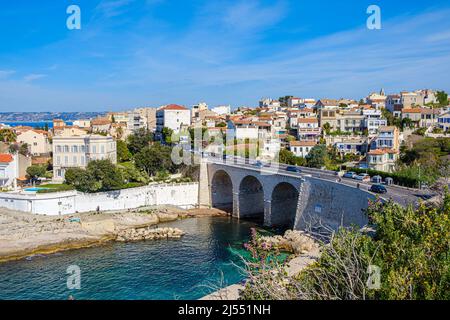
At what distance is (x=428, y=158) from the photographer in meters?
37.0

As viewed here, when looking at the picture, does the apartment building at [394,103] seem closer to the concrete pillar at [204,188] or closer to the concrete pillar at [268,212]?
the concrete pillar at [204,188]

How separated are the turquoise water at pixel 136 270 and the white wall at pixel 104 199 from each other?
6886 millimetres

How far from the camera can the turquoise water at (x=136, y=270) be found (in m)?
20.2

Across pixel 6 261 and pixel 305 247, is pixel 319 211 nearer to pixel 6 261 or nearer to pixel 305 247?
pixel 305 247

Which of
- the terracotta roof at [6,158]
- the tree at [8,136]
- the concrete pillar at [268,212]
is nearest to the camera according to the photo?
the concrete pillar at [268,212]

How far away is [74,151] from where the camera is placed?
137ft

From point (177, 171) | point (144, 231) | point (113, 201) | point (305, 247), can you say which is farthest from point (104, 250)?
point (177, 171)

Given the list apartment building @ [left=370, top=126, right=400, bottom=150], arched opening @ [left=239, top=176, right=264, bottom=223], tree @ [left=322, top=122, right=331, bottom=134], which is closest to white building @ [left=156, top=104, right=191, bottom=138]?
tree @ [left=322, top=122, right=331, bottom=134]

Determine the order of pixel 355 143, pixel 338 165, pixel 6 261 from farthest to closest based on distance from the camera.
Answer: pixel 355 143 < pixel 338 165 < pixel 6 261

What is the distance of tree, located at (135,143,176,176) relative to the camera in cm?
4281

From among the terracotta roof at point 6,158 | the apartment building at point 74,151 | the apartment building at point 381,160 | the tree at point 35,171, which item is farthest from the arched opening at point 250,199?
the terracotta roof at point 6,158

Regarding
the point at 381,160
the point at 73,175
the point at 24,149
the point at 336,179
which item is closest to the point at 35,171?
the point at 73,175

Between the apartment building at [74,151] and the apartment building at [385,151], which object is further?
the apartment building at [74,151]

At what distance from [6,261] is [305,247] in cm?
1829
